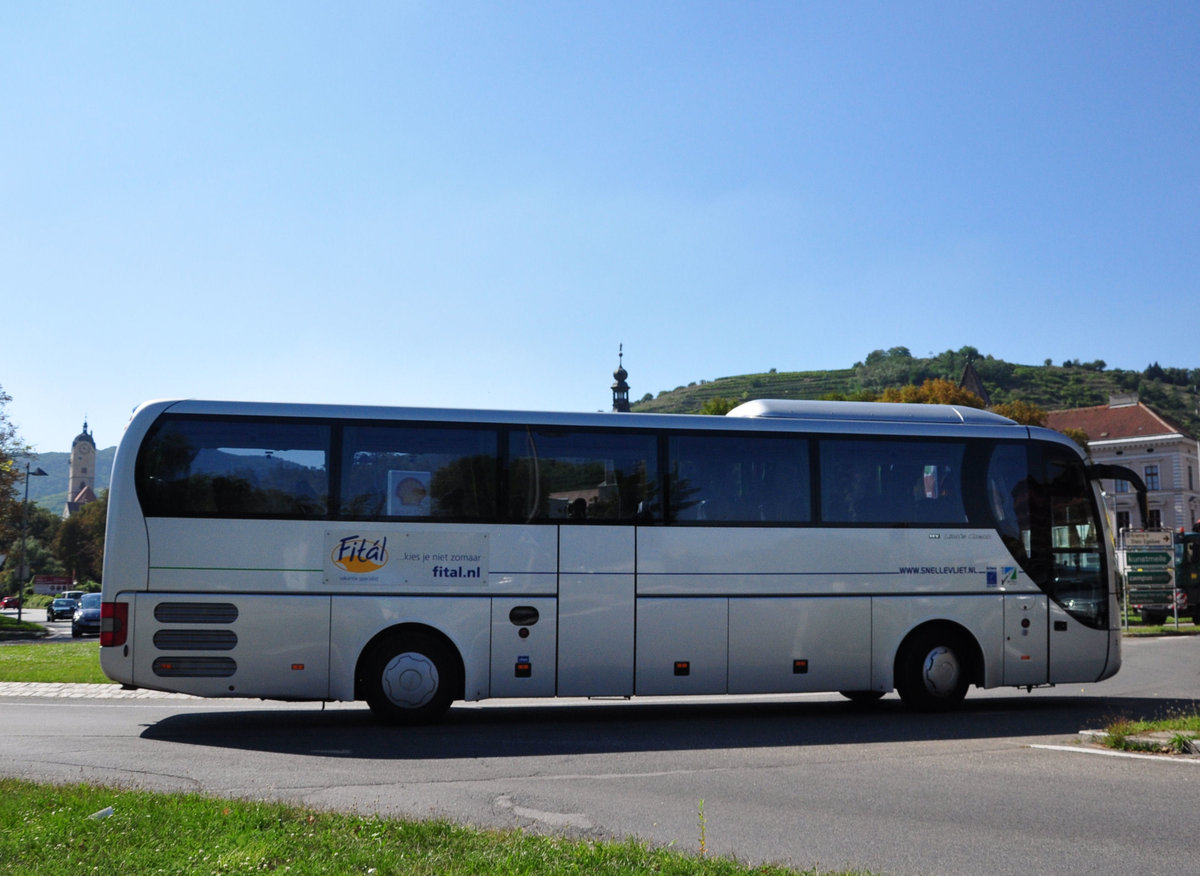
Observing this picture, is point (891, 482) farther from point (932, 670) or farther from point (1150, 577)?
point (1150, 577)

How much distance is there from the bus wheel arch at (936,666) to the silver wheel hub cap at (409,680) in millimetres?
5592

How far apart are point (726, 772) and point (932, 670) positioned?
16.2 feet

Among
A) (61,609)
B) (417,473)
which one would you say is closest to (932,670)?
(417,473)

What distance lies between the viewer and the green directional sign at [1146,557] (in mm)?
38750

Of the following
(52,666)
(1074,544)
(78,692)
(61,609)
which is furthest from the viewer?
(61,609)

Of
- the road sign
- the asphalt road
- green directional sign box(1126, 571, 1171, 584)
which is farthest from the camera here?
green directional sign box(1126, 571, 1171, 584)

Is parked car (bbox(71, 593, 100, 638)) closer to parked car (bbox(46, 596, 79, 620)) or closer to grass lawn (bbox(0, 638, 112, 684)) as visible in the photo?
grass lawn (bbox(0, 638, 112, 684))

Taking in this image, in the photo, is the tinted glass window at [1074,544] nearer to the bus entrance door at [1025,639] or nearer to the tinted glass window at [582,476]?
the bus entrance door at [1025,639]

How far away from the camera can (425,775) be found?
341 inches

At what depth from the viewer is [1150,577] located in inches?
1535

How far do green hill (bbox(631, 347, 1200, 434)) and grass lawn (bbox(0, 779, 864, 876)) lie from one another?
15092 cm

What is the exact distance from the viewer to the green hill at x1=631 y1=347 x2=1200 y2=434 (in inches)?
6457

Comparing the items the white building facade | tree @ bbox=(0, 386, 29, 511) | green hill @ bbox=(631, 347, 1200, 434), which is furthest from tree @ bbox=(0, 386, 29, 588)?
green hill @ bbox=(631, 347, 1200, 434)

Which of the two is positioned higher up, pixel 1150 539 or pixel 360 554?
pixel 360 554
